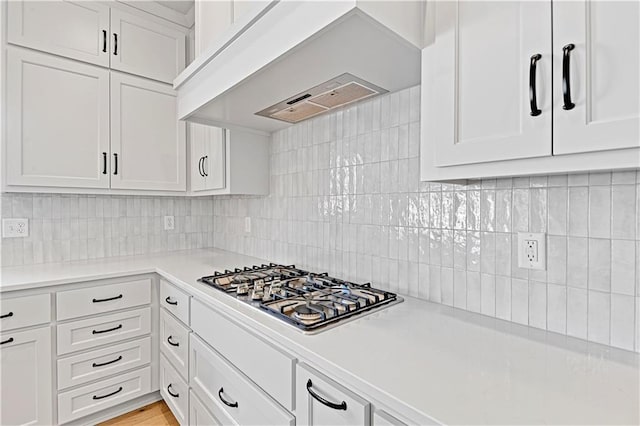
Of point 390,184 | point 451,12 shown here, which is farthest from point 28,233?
point 451,12

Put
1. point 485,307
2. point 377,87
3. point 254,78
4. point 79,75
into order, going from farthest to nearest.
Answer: point 79,75 < point 377,87 < point 254,78 < point 485,307

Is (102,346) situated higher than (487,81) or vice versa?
(487,81)

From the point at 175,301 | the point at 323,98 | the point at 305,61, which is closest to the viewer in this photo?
the point at 305,61

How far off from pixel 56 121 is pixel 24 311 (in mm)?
1117

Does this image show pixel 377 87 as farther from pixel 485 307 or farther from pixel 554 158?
pixel 485 307

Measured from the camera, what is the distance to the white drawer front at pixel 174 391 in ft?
5.63

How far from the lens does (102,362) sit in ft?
6.40

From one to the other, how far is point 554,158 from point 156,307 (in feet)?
7.25

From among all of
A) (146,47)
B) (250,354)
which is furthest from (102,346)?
(146,47)

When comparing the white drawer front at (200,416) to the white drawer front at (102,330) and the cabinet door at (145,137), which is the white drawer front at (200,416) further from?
the cabinet door at (145,137)

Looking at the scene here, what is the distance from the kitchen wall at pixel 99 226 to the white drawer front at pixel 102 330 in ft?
2.19

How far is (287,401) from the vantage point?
100 centimetres

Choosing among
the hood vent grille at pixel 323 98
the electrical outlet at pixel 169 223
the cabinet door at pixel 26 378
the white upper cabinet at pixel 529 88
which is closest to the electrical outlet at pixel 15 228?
the cabinet door at pixel 26 378

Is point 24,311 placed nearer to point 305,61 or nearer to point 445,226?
point 305,61
